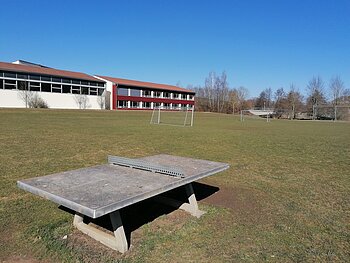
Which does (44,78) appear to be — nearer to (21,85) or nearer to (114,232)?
(21,85)

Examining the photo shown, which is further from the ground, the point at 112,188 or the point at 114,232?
the point at 112,188

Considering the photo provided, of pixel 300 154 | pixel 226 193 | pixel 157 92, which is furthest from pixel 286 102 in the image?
pixel 226 193

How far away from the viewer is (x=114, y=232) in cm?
306

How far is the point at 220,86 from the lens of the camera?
81.9 meters

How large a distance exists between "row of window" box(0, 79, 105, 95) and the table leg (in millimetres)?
41366

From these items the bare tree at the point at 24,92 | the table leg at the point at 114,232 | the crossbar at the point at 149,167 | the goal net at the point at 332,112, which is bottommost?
the table leg at the point at 114,232

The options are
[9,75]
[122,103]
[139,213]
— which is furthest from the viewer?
[122,103]

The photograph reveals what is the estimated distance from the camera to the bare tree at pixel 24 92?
39562 millimetres

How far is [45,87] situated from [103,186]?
44.1m

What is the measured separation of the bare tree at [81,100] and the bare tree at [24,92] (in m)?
7.46

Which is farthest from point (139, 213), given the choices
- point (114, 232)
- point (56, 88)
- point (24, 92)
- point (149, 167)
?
point (56, 88)

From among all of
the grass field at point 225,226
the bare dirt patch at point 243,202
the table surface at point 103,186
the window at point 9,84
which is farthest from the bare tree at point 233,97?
the table surface at point 103,186

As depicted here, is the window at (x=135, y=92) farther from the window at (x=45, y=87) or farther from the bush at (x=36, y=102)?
the bush at (x=36, y=102)

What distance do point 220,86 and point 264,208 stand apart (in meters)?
79.6
